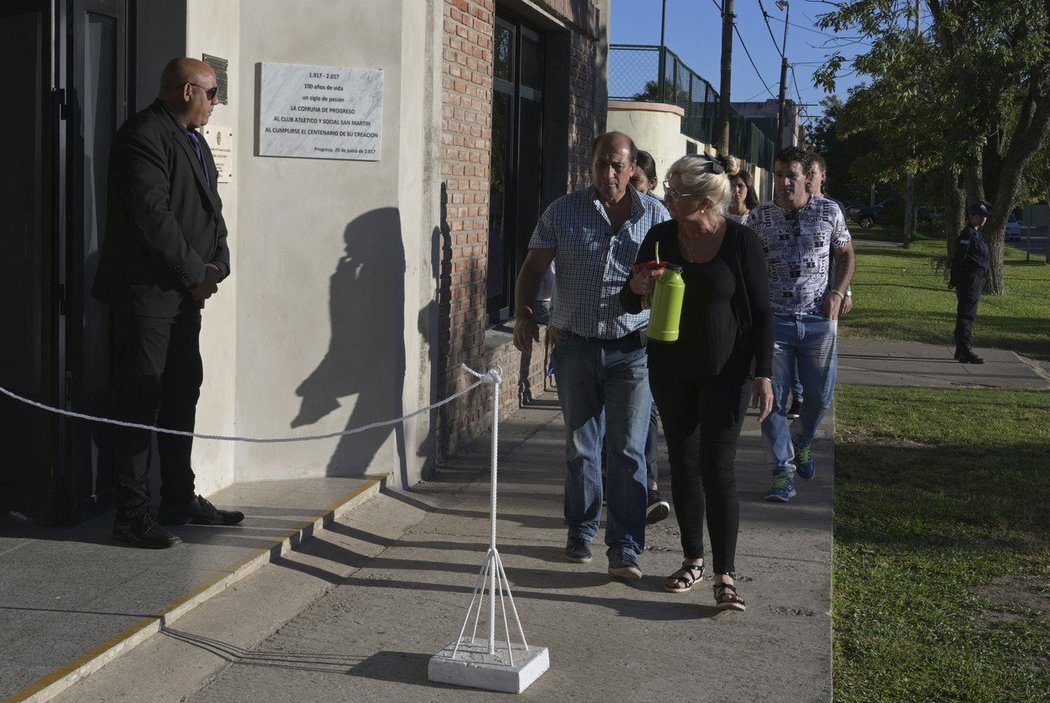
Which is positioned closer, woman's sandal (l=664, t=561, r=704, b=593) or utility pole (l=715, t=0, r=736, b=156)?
woman's sandal (l=664, t=561, r=704, b=593)

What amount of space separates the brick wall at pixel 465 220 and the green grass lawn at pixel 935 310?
31.1 ft

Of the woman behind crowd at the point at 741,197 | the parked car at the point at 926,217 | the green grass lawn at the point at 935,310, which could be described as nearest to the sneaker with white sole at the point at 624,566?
the woman behind crowd at the point at 741,197

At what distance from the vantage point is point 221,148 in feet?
21.3

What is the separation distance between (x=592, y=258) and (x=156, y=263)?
6.27 ft

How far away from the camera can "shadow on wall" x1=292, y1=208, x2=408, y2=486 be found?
22.7ft

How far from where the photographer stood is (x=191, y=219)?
5617mm

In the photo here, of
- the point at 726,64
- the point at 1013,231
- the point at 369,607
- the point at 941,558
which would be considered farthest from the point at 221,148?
the point at 1013,231

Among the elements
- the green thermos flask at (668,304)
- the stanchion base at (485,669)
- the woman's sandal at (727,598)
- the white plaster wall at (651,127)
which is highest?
the white plaster wall at (651,127)

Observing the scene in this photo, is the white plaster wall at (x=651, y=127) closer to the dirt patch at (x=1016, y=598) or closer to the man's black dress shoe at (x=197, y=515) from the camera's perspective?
the dirt patch at (x=1016, y=598)

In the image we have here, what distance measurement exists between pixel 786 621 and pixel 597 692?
3.68 feet

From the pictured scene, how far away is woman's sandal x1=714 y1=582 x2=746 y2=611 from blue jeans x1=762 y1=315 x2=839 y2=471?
6.64ft

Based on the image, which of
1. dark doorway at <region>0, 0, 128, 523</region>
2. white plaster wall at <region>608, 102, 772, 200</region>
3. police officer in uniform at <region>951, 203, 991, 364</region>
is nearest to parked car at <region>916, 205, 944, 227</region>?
white plaster wall at <region>608, 102, 772, 200</region>

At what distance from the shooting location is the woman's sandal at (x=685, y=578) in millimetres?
5508

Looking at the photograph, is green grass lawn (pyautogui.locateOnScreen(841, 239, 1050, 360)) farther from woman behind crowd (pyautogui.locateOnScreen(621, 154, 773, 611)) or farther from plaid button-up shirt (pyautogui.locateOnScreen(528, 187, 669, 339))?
woman behind crowd (pyautogui.locateOnScreen(621, 154, 773, 611))
